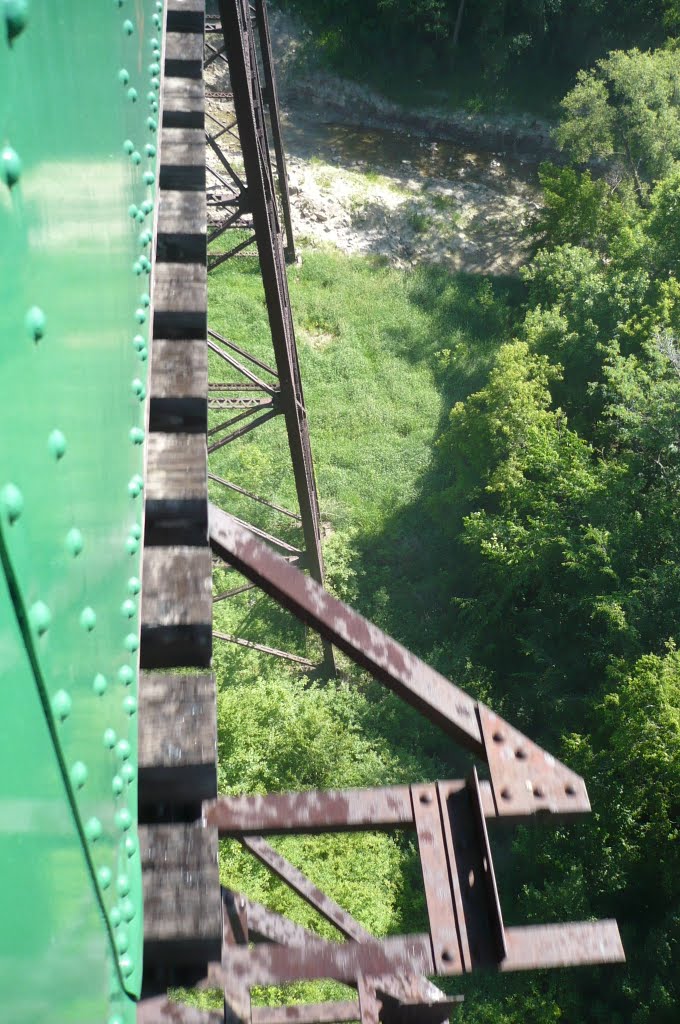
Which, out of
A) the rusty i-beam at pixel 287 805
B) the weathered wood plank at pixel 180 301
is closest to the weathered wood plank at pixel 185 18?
the rusty i-beam at pixel 287 805

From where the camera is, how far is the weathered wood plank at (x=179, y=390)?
8.85ft

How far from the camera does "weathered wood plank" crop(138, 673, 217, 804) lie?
2139 millimetres

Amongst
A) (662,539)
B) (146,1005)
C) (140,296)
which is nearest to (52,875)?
(140,296)

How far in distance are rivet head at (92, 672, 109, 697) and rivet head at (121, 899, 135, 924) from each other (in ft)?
1.70

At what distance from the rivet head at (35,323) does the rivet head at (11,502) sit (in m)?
0.18

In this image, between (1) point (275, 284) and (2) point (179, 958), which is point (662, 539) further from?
(2) point (179, 958)

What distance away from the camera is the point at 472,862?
9.23 ft

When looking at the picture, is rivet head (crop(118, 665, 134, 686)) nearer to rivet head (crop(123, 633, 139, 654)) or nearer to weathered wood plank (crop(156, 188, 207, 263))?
rivet head (crop(123, 633, 139, 654))

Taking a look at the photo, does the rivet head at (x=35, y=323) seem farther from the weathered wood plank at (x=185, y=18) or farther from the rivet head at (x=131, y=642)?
the weathered wood plank at (x=185, y=18)

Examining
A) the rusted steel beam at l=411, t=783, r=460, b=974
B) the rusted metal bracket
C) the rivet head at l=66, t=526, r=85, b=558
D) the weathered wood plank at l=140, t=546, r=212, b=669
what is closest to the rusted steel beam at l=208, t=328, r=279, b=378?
the rusted metal bracket

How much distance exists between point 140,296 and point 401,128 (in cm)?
2661

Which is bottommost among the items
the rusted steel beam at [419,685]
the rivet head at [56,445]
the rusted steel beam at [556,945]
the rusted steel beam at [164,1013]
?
the rusted steel beam at [556,945]

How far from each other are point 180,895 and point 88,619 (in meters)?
1.24

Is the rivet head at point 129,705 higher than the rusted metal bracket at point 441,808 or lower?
higher
